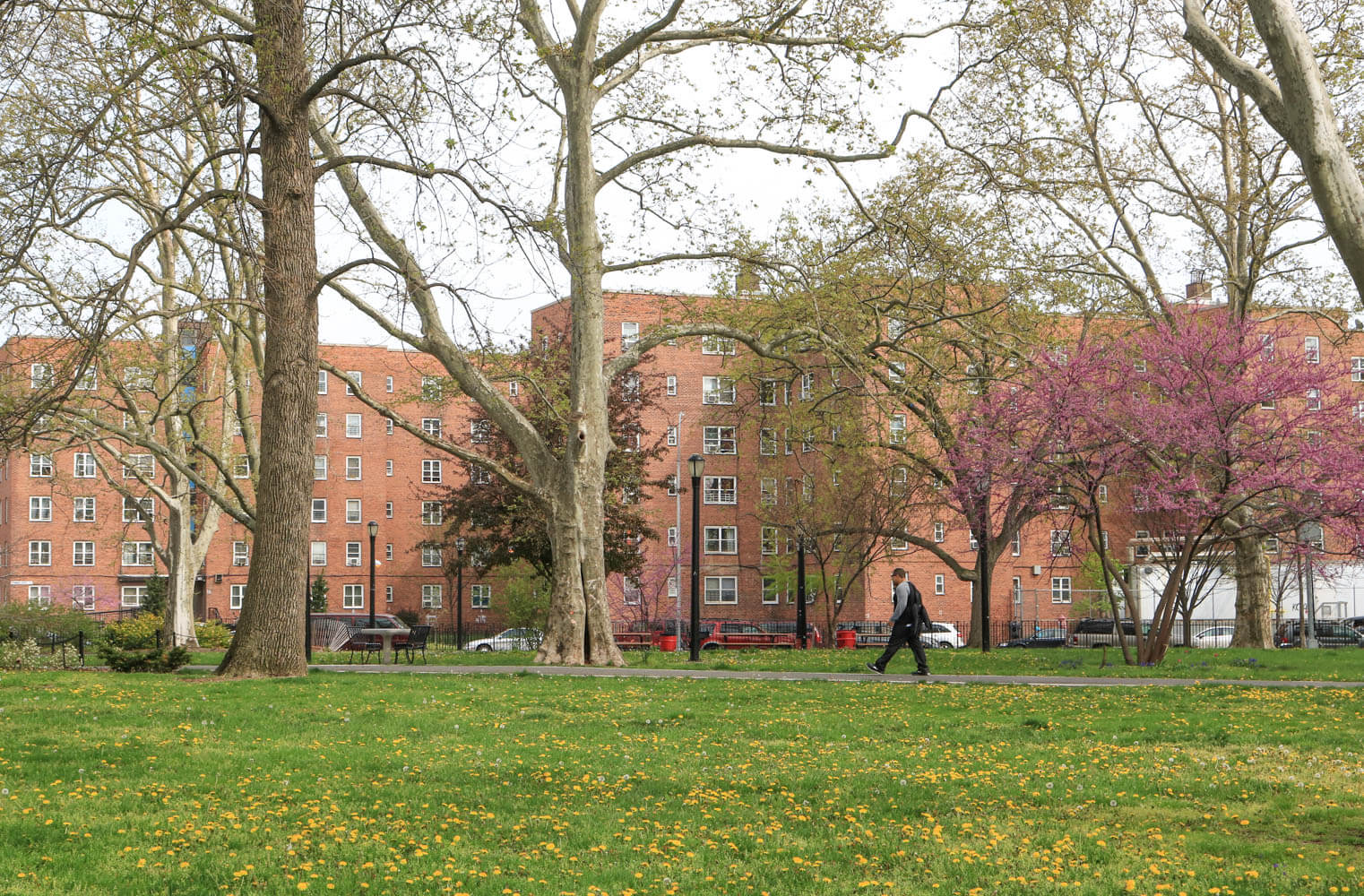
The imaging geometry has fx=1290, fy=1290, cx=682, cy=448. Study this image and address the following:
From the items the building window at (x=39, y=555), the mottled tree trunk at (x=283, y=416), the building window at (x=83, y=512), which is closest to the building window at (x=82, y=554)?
the building window at (x=39, y=555)

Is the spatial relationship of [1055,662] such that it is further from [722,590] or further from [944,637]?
[722,590]

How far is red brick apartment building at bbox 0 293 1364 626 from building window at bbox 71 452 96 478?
0.28 meters

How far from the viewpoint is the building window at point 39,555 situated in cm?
7269

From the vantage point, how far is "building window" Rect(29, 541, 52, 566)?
238 ft

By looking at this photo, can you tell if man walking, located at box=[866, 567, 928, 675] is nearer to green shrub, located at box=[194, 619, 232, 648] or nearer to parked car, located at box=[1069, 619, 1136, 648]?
green shrub, located at box=[194, 619, 232, 648]

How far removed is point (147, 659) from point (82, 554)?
59.5 m

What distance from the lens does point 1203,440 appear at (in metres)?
21.1

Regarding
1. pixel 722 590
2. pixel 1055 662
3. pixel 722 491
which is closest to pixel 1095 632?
pixel 722 590

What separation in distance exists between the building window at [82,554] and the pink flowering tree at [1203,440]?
64.2m

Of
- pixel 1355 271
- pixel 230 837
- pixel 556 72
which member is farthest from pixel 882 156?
pixel 230 837

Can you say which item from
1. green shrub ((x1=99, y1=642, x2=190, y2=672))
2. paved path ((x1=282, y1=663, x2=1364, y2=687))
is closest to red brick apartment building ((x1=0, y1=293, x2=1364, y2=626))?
paved path ((x1=282, y1=663, x2=1364, y2=687))

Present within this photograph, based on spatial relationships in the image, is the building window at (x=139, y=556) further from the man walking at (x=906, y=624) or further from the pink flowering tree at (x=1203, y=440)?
the man walking at (x=906, y=624)

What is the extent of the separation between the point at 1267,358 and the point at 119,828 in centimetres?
2288

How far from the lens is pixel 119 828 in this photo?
7.03 meters
